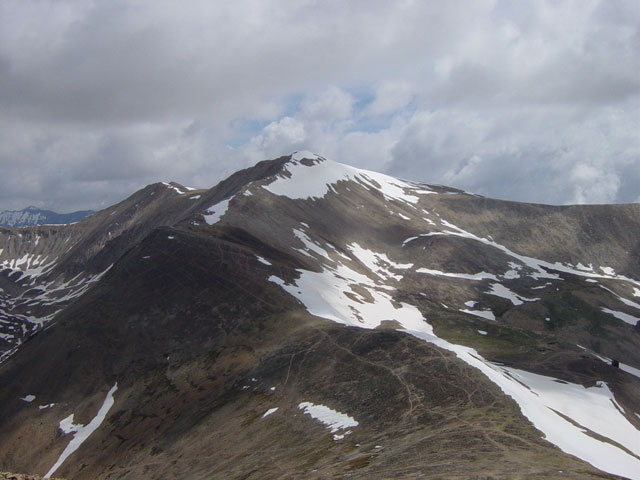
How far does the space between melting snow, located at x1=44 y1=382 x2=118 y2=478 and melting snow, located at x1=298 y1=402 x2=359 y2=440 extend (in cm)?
2941

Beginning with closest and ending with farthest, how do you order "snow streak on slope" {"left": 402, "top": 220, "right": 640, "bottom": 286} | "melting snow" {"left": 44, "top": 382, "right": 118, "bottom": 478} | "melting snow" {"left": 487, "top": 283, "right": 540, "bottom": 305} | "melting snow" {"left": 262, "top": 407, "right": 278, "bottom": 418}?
"melting snow" {"left": 262, "top": 407, "right": 278, "bottom": 418}, "melting snow" {"left": 44, "top": 382, "right": 118, "bottom": 478}, "melting snow" {"left": 487, "top": 283, "right": 540, "bottom": 305}, "snow streak on slope" {"left": 402, "top": 220, "right": 640, "bottom": 286}

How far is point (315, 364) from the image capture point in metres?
53.6

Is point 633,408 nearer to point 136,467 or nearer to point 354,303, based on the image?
point 354,303

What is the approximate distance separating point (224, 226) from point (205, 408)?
5215cm

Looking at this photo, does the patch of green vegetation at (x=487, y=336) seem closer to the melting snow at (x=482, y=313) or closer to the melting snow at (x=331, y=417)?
the melting snow at (x=482, y=313)

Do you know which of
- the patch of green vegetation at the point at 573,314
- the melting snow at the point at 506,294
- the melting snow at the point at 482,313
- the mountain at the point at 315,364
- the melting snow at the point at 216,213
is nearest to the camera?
the mountain at the point at 315,364

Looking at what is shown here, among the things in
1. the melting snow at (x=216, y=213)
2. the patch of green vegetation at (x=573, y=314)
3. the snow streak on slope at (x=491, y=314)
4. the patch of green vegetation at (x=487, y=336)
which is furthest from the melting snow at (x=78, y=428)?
the patch of green vegetation at (x=573, y=314)

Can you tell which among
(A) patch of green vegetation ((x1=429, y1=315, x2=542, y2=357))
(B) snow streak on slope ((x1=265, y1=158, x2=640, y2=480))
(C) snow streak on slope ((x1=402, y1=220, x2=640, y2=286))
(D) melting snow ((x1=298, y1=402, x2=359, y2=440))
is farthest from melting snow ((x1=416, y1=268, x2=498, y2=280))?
(D) melting snow ((x1=298, y1=402, x2=359, y2=440))

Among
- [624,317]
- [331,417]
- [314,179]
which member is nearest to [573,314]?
[624,317]

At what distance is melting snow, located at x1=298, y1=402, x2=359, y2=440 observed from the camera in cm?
3888

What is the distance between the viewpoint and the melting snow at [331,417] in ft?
128

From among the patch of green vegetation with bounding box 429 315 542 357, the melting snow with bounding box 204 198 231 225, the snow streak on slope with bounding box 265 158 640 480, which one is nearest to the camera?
the snow streak on slope with bounding box 265 158 640 480

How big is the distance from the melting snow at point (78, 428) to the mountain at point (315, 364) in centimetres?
35

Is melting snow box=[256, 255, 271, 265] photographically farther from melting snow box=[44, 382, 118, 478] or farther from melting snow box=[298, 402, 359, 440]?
melting snow box=[298, 402, 359, 440]
